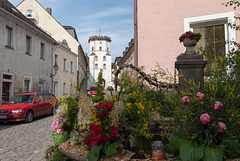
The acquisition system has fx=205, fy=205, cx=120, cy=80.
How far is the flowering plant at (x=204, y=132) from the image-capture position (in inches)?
87.2

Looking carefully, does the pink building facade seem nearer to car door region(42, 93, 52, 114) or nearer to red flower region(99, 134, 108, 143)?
red flower region(99, 134, 108, 143)

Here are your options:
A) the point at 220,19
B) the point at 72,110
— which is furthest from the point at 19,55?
the point at 220,19

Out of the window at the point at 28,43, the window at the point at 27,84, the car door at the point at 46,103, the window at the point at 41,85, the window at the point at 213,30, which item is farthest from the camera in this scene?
the window at the point at 41,85

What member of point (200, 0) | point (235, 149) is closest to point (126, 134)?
point (235, 149)

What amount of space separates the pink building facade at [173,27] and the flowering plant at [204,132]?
17.6 ft

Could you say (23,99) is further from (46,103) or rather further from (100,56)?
(100,56)

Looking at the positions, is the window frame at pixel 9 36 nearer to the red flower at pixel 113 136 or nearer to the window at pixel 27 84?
the window at pixel 27 84

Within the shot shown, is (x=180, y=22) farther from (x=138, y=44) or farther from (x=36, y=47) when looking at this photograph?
(x=36, y=47)

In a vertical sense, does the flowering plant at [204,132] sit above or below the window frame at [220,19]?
below

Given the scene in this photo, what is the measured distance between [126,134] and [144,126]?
0.91 ft

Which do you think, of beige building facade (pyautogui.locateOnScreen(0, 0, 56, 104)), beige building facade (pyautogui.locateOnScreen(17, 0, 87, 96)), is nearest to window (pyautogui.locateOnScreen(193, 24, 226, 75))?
beige building facade (pyautogui.locateOnScreen(0, 0, 56, 104))

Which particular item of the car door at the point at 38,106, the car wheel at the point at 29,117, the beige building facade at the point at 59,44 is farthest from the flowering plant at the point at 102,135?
the beige building facade at the point at 59,44

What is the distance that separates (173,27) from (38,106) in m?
7.79

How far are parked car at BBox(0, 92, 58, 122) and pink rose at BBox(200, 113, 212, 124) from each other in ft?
29.9
